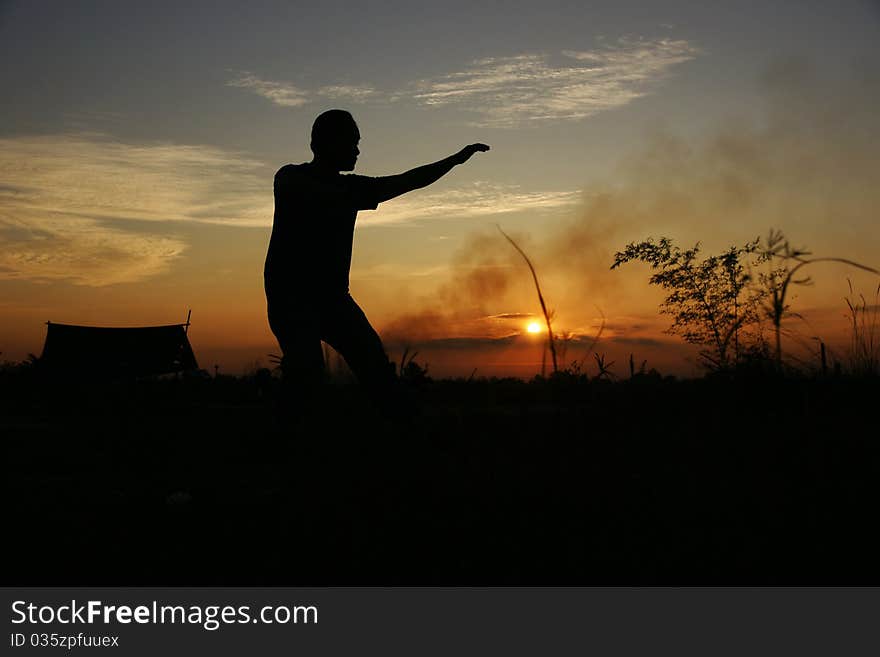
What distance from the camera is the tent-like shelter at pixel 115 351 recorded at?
675 inches

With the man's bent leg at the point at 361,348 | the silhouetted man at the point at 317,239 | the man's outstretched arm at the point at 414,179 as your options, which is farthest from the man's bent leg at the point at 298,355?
the man's outstretched arm at the point at 414,179

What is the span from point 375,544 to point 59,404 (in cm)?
917

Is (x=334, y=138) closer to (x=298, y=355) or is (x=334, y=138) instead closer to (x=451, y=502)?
(x=298, y=355)

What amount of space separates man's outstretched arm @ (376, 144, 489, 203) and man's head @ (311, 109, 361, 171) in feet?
0.79

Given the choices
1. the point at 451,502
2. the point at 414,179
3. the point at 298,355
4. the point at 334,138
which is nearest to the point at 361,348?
the point at 298,355

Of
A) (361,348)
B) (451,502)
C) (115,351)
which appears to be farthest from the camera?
(115,351)

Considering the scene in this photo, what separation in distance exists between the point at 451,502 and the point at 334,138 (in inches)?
86.6

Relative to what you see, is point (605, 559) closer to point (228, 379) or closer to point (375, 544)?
point (375, 544)

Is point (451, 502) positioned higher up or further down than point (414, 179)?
further down

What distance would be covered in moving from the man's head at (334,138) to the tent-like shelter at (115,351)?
45.4 feet

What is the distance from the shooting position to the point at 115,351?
58.4 ft

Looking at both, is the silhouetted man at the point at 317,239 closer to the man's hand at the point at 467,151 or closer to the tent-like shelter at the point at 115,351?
the man's hand at the point at 467,151

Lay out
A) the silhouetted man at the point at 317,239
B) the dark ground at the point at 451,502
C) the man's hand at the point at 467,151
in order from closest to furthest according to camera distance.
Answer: the dark ground at the point at 451,502 < the silhouetted man at the point at 317,239 < the man's hand at the point at 467,151

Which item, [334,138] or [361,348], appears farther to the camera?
[361,348]
